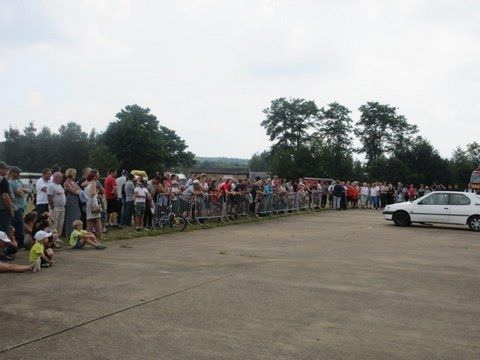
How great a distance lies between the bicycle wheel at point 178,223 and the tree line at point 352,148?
52.2 metres

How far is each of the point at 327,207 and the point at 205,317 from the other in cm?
2849

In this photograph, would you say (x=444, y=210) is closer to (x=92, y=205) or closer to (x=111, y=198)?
(x=111, y=198)

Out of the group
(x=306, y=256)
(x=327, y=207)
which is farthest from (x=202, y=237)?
(x=327, y=207)

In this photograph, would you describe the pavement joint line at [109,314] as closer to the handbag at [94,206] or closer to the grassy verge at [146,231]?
the handbag at [94,206]

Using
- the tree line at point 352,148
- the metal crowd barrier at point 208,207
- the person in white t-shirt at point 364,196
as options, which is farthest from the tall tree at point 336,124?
the metal crowd barrier at point 208,207

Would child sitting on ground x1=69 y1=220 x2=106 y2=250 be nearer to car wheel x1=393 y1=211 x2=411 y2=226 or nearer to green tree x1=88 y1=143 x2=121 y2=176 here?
car wheel x1=393 y1=211 x2=411 y2=226

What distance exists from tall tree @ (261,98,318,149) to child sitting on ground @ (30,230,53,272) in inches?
2861

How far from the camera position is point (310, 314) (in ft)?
22.1

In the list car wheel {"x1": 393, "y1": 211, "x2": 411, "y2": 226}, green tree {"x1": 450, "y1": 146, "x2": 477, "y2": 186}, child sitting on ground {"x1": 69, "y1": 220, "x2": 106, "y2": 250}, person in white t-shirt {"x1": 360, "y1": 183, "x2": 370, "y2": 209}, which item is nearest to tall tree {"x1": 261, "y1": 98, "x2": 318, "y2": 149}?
green tree {"x1": 450, "y1": 146, "x2": 477, "y2": 186}

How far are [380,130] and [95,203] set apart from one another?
259ft

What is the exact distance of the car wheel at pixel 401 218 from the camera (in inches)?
846

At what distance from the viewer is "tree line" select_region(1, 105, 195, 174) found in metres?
75.4

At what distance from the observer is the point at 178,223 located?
17562 mm

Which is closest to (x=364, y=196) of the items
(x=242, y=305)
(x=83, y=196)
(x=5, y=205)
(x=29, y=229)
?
(x=83, y=196)
